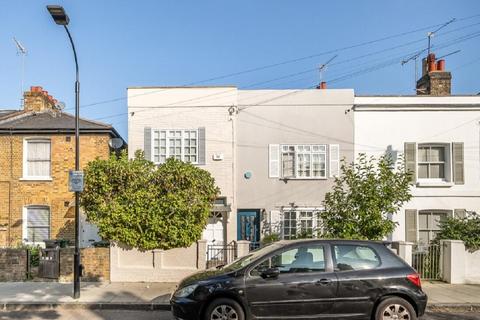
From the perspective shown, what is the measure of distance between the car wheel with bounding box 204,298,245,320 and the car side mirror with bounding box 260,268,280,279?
644mm

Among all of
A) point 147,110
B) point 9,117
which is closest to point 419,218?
point 147,110

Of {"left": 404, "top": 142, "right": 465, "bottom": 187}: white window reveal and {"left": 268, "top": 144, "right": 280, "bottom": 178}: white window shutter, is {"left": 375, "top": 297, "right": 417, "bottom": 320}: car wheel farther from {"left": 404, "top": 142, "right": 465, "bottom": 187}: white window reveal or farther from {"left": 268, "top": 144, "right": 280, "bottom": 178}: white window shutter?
{"left": 404, "top": 142, "right": 465, "bottom": 187}: white window reveal

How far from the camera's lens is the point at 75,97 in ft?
33.3

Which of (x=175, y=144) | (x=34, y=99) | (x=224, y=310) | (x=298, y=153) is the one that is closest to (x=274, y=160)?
(x=298, y=153)

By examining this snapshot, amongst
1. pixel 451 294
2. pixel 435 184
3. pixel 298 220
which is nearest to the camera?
pixel 451 294

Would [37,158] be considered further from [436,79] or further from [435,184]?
[436,79]

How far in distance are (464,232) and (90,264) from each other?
1090cm

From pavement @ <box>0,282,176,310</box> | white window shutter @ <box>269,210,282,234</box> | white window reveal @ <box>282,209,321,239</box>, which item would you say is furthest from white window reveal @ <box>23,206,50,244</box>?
white window reveal @ <box>282,209,321,239</box>

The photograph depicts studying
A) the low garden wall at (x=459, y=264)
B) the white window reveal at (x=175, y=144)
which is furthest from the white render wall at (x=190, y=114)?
the low garden wall at (x=459, y=264)

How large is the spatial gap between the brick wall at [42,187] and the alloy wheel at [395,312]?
1256cm

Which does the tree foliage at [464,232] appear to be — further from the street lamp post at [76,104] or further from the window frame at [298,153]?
the street lamp post at [76,104]

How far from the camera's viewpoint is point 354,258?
739cm

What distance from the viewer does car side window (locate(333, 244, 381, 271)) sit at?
23.9 ft

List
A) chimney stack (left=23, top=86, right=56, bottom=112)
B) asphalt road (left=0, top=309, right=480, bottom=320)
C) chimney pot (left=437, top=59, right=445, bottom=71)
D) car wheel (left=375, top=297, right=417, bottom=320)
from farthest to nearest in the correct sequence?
chimney stack (left=23, top=86, right=56, bottom=112)
chimney pot (left=437, top=59, right=445, bottom=71)
asphalt road (left=0, top=309, right=480, bottom=320)
car wheel (left=375, top=297, right=417, bottom=320)
